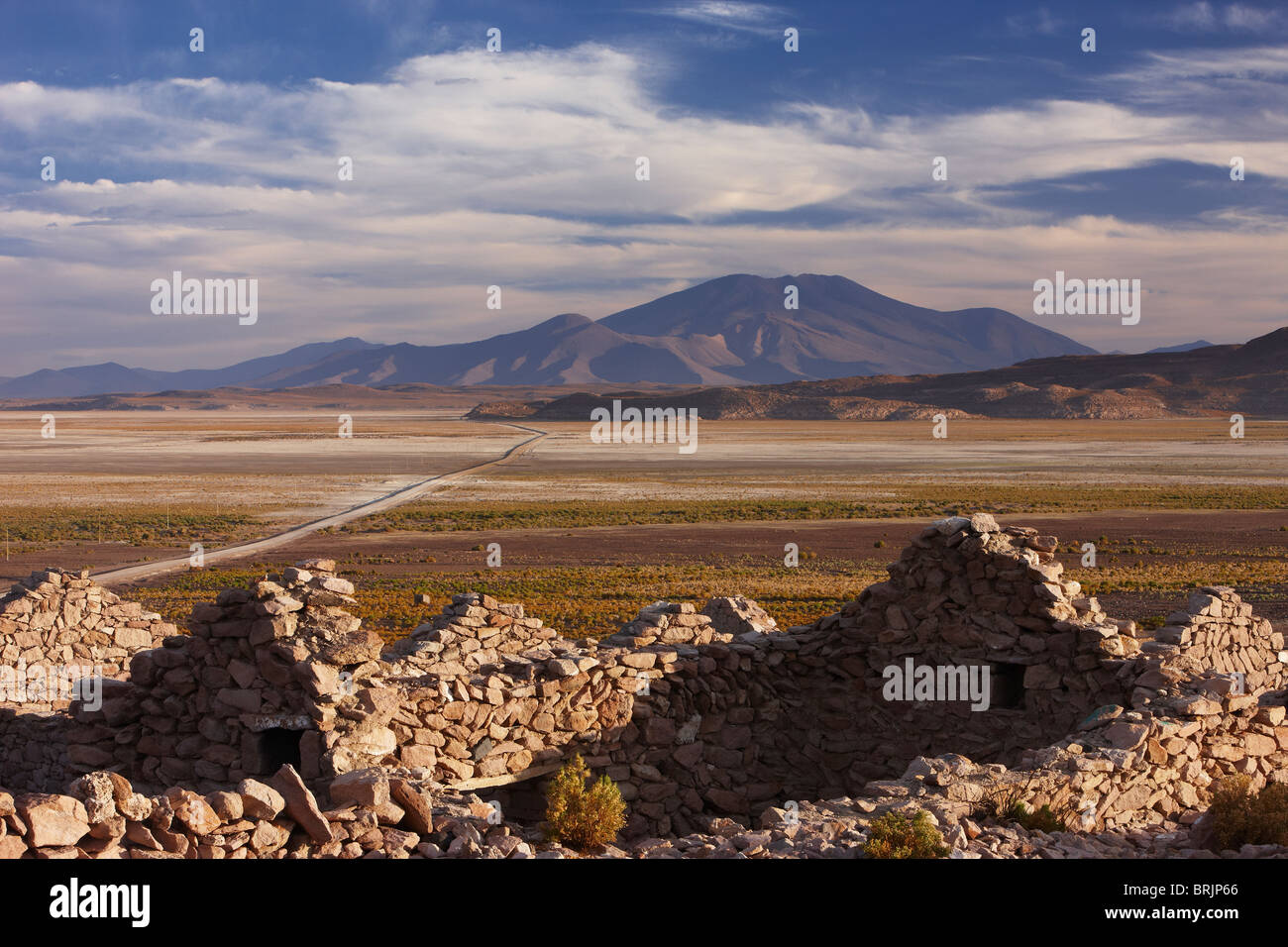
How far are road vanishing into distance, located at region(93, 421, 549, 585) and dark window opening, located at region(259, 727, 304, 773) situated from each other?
2429cm

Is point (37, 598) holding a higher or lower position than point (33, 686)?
higher

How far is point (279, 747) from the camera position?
31.0ft

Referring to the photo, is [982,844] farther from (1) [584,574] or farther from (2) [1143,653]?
(1) [584,574]

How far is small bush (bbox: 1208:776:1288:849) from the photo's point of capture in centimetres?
737

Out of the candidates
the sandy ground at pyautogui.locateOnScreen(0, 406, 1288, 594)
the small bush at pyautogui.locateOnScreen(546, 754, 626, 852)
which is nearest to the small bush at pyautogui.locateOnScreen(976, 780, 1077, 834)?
the small bush at pyautogui.locateOnScreen(546, 754, 626, 852)

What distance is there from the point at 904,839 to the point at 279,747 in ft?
17.4

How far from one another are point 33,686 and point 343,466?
3002 inches

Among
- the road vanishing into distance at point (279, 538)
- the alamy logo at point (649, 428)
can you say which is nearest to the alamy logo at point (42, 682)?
the road vanishing into distance at point (279, 538)

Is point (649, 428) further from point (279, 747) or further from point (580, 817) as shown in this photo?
point (580, 817)

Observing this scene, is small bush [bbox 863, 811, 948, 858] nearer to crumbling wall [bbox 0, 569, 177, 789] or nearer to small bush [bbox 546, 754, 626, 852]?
small bush [bbox 546, 754, 626, 852]

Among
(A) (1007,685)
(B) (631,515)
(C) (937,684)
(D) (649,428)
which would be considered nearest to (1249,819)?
(A) (1007,685)

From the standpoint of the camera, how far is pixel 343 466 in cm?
8681

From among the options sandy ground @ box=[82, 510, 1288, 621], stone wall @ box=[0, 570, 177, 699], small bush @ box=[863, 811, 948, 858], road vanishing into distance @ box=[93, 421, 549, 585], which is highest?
stone wall @ box=[0, 570, 177, 699]

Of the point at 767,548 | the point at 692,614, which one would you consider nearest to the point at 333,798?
the point at 692,614
